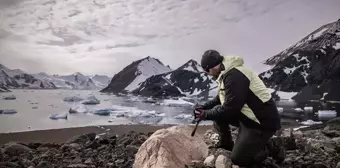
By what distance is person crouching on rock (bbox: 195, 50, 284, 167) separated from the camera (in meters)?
2.03

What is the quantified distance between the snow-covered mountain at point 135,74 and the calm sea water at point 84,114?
0.13m

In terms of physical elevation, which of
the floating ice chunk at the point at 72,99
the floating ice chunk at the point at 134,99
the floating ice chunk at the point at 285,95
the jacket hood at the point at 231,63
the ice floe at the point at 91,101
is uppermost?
the jacket hood at the point at 231,63

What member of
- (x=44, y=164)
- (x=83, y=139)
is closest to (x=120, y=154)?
(x=44, y=164)

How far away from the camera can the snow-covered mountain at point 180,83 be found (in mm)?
4812

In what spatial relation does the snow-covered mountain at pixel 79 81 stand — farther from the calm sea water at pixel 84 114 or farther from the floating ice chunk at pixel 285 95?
the floating ice chunk at pixel 285 95

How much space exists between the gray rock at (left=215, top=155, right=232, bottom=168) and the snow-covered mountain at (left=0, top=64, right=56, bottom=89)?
2812 mm

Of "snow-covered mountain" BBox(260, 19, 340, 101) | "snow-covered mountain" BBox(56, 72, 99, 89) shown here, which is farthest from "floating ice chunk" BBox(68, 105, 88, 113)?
"snow-covered mountain" BBox(260, 19, 340, 101)

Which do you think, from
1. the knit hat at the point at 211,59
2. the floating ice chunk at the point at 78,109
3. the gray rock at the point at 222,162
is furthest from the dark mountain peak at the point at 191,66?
the knit hat at the point at 211,59

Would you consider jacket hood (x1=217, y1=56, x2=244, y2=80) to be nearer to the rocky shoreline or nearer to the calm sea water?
the rocky shoreline

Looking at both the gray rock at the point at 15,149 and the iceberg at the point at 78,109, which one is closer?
the gray rock at the point at 15,149

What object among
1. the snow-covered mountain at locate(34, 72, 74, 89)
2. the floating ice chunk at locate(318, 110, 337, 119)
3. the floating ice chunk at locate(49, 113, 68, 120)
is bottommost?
the floating ice chunk at locate(318, 110, 337, 119)

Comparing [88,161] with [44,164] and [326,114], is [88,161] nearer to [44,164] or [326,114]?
[44,164]

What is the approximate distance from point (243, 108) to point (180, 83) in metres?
2.82

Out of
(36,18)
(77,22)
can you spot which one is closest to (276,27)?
(77,22)
